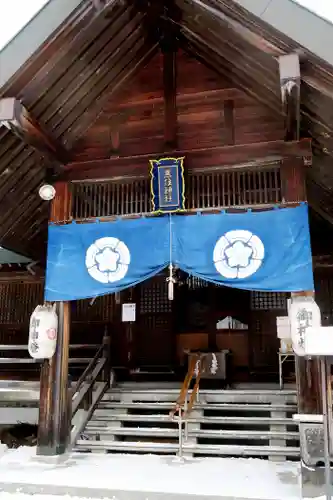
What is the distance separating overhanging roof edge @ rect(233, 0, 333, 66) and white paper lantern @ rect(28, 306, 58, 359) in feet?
19.9

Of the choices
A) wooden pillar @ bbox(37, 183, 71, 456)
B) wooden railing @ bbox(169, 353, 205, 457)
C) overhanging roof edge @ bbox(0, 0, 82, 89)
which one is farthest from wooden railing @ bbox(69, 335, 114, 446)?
overhanging roof edge @ bbox(0, 0, 82, 89)

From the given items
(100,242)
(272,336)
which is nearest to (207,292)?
(272,336)

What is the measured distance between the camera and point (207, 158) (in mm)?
8578

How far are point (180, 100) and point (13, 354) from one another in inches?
329

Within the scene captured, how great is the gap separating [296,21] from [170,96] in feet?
10.5

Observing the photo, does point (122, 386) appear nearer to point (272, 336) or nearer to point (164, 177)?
point (272, 336)

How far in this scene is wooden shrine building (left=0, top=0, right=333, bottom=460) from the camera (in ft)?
23.2

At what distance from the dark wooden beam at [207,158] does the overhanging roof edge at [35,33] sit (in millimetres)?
2409

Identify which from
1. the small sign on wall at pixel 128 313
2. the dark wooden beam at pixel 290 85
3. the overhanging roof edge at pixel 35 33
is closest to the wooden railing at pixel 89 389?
the small sign on wall at pixel 128 313

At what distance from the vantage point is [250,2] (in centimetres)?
662

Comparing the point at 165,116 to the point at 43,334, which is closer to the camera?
the point at 43,334

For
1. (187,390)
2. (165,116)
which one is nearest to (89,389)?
(187,390)

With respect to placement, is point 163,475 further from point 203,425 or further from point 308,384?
point 308,384

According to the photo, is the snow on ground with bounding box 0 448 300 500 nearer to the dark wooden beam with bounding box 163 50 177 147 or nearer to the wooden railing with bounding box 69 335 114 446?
the wooden railing with bounding box 69 335 114 446
